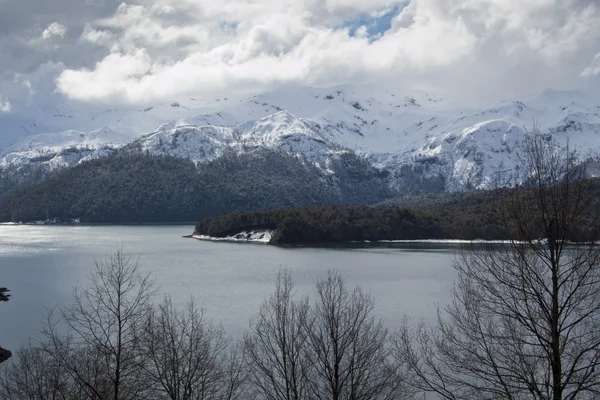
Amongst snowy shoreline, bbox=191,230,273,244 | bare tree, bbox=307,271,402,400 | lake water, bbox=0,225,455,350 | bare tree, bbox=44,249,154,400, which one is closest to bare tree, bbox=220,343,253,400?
bare tree, bbox=307,271,402,400

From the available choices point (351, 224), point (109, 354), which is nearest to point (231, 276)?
point (109, 354)

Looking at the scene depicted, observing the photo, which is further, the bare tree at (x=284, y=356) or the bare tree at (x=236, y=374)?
the bare tree at (x=236, y=374)

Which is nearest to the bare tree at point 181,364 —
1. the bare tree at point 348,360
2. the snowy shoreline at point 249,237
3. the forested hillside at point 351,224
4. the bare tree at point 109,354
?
the bare tree at point 109,354

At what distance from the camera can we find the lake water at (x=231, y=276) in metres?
48.9

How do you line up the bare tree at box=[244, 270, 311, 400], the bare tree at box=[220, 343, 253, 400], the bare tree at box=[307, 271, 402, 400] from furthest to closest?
the bare tree at box=[220, 343, 253, 400]
the bare tree at box=[244, 270, 311, 400]
the bare tree at box=[307, 271, 402, 400]

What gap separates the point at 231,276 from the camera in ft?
249

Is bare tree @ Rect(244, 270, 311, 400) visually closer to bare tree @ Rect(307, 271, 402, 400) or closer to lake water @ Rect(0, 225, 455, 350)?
bare tree @ Rect(307, 271, 402, 400)

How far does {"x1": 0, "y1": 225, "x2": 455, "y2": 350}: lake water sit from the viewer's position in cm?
4894

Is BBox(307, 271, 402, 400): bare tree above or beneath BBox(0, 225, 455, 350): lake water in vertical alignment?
above

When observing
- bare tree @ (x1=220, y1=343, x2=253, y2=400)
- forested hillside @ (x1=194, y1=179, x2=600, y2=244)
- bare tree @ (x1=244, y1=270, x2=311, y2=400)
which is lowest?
bare tree @ (x1=220, y1=343, x2=253, y2=400)

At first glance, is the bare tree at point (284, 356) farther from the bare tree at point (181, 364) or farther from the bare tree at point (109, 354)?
the bare tree at point (109, 354)

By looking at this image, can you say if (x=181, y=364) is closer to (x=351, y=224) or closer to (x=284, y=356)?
(x=284, y=356)

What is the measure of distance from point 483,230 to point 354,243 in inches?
1126

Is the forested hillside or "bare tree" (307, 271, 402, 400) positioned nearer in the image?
"bare tree" (307, 271, 402, 400)
